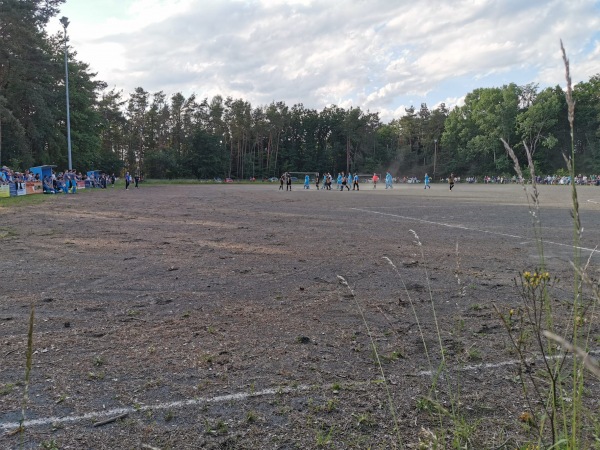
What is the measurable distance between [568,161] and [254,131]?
99.4 meters

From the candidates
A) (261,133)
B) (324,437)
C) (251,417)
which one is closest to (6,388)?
(251,417)

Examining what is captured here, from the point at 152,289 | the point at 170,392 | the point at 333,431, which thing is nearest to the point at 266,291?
the point at 152,289

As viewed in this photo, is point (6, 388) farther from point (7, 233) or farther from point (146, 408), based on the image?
point (7, 233)

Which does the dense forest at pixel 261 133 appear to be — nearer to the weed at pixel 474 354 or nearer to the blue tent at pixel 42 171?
the blue tent at pixel 42 171

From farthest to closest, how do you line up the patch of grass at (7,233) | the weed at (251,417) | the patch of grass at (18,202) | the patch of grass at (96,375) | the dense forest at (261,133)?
the dense forest at (261,133) → the patch of grass at (18,202) → the patch of grass at (7,233) → the patch of grass at (96,375) → the weed at (251,417)

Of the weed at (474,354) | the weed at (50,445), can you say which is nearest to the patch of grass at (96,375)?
the weed at (50,445)

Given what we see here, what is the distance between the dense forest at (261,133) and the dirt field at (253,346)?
1951 inches

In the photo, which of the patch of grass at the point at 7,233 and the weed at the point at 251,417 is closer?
the weed at the point at 251,417

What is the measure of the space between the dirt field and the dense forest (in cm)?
4955

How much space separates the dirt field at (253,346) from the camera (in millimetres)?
2957

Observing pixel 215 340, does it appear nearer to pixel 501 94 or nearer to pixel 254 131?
pixel 254 131

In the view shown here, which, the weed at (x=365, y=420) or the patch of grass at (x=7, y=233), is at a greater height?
the patch of grass at (x=7, y=233)

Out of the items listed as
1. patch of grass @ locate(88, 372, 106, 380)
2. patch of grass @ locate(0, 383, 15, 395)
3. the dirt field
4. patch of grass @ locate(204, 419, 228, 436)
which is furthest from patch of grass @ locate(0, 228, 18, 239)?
patch of grass @ locate(204, 419, 228, 436)

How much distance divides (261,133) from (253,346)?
3873 inches
